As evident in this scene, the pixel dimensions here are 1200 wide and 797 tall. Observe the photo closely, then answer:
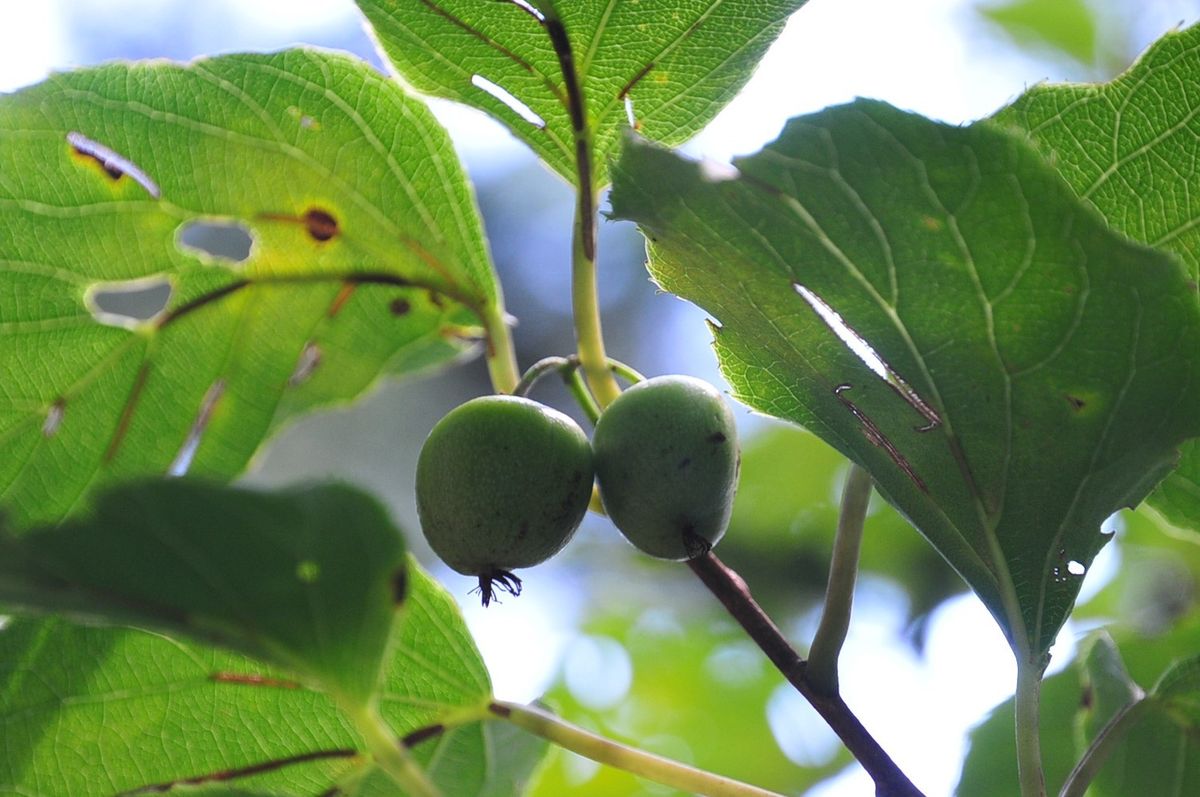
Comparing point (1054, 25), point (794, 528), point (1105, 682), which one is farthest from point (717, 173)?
point (1054, 25)

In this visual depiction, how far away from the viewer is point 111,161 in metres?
1.67

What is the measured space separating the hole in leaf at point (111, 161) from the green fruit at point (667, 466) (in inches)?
29.0

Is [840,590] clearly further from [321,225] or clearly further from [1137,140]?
[321,225]

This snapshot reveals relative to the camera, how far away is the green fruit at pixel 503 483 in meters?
1.38

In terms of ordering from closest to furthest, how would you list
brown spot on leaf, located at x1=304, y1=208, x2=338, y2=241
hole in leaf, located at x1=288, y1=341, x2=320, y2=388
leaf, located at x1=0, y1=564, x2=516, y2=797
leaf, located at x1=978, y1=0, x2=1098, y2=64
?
leaf, located at x1=0, y1=564, x2=516, y2=797, brown spot on leaf, located at x1=304, y1=208, x2=338, y2=241, hole in leaf, located at x1=288, y1=341, x2=320, y2=388, leaf, located at x1=978, y1=0, x2=1098, y2=64

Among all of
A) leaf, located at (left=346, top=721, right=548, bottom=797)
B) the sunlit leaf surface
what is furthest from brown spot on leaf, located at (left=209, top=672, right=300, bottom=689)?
leaf, located at (left=346, top=721, right=548, bottom=797)

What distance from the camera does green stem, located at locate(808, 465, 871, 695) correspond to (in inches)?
50.3

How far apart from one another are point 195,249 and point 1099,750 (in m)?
1.34

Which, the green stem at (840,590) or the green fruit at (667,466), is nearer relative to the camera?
the green stem at (840,590)

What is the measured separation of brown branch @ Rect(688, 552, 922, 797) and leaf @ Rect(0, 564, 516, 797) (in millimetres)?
339

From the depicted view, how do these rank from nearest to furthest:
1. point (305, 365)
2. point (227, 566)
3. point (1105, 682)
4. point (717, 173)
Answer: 1. point (227, 566)
2. point (717, 173)
3. point (1105, 682)
4. point (305, 365)

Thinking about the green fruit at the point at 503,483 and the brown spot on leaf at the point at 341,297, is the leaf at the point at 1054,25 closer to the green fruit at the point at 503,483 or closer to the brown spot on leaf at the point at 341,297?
the brown spot on leaf at the point at 341,297

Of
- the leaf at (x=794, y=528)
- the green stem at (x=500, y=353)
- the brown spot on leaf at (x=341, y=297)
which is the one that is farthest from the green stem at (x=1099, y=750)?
the leaf at (x=794, y=528)

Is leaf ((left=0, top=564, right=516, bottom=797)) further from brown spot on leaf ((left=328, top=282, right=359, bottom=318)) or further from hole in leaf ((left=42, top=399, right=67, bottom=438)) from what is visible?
brown spot on leaf ((left=328, top=282, right=359, bottom=318))
